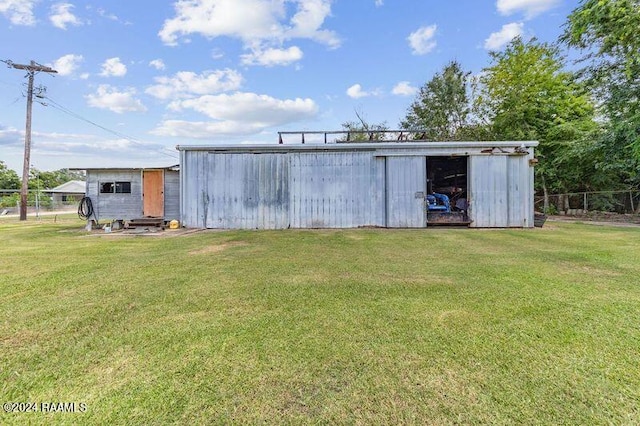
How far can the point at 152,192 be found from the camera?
10773mm

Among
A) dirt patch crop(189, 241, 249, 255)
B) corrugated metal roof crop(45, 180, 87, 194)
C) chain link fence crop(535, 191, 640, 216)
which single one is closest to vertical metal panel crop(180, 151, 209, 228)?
dirt patch crop(189, 241, 249, 255)

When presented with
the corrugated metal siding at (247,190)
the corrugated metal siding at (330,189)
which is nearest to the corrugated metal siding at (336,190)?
the corrugated metal siding at (330,189)

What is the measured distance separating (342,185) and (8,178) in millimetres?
47370

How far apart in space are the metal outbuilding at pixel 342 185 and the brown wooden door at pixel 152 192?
3.88 ft

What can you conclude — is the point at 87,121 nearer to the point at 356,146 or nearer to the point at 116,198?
the point at 116,198

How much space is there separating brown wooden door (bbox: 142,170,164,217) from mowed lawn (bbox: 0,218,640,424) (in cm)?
639

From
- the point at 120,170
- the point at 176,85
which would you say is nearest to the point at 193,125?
the point at 176,85

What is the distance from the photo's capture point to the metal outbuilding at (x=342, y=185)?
977cm

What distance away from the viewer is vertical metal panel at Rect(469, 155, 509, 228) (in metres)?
9.76

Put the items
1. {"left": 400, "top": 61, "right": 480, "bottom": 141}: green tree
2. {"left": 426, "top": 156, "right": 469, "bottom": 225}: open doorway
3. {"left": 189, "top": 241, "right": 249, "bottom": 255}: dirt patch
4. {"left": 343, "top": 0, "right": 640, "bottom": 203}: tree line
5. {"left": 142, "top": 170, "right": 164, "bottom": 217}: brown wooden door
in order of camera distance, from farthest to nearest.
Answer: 1. {"left": 400, "top": 61, "right": 480, "bottom": 141}: green tree
2. {"left": 142, "top": 170, "right": 164, "bottom": 217}: brown wooden door
3. {"left": 426, "top": 156, "right": 469, "bottom": 225}: open doorway
4. {"left": 343, "top": 0, "right": 640, "bottom": 203}: tree line
5. {"left": 189, "top": 241, "right": 249, "bottom": 255}: dirt patch

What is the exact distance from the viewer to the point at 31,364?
1.96 m

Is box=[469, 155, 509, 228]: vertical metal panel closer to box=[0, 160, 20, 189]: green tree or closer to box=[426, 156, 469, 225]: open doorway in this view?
box=[426, 156, 469, 225]: open doorway

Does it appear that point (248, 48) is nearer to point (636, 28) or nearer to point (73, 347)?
point (636, 28)

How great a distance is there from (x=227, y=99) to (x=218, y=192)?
14.9 metres
